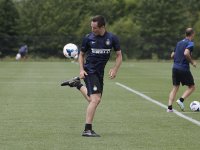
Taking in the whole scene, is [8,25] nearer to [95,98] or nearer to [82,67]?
[82,67]

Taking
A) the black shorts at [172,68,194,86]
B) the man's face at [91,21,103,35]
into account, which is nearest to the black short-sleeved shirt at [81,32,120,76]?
the man's face at [91,21,103,35]

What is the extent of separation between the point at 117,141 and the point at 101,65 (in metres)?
1.50

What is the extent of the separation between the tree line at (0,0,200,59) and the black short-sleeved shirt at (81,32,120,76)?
184ft

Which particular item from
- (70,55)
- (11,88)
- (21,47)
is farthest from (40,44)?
→ (70,55)

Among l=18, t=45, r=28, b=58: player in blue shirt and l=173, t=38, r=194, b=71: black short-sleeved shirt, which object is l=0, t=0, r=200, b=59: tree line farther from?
l=173, t=38, r=194, b=71: black short-sleeved shirt

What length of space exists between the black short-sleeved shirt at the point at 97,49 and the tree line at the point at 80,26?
56119mm

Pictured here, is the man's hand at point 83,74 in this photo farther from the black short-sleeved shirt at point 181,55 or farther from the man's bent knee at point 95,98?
the black short-sleeved shirt at point 181,55

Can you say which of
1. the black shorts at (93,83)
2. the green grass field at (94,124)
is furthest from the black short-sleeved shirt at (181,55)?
the black shorts at (93,83)

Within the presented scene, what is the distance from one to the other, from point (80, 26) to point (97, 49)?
60.9 m

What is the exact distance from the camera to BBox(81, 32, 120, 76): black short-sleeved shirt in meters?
11.3

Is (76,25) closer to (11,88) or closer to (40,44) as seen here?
(40,44)

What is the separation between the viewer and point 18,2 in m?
79.4

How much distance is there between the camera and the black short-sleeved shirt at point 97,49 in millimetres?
11266

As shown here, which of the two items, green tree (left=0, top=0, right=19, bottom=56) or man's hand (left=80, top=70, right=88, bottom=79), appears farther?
green tree (left=0, top=0, right=19, bottom=56)
